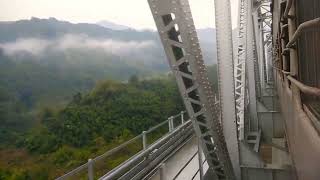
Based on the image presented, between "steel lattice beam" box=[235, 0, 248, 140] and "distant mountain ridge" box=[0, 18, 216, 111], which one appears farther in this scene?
"distant mountain ridge" box=[0, 18, 216, 111]

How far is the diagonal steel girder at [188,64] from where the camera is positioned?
12.6 feet

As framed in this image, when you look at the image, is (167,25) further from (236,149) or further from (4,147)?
(4,147)

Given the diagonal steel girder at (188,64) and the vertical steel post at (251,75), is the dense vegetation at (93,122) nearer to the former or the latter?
the vertical steel post at (251,75)

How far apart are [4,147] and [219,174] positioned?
109 feet

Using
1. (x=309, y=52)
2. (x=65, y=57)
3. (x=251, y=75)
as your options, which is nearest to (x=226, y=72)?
(x=309, y=52)

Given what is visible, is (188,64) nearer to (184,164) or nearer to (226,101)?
(226,101)

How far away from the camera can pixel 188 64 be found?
4.30 metres

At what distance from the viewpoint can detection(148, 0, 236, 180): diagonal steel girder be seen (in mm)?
3842

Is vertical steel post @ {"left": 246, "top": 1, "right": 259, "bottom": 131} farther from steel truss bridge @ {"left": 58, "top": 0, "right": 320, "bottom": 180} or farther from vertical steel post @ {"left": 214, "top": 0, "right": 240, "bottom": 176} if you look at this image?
vertical steel post @ {"left": 214, "top": 0, "right": 240, "bottom": 176}

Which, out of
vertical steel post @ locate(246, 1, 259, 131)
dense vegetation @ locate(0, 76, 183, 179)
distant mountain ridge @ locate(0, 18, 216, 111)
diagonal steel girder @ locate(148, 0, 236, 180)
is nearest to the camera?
diagonal steel girder @ locate(148, 0, 236, 180)

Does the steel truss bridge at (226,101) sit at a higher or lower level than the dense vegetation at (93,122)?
higher

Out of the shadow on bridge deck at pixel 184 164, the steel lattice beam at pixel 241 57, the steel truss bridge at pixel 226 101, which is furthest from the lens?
the steel lattice beam at pixel 241 57

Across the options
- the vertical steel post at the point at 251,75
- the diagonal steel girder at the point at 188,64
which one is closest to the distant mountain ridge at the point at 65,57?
the vertical steel post at the point at 251,75

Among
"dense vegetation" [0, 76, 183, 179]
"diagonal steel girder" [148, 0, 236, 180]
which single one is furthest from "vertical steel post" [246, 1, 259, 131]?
"dense vegetation" [0, 76, 183, 179]
